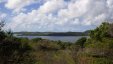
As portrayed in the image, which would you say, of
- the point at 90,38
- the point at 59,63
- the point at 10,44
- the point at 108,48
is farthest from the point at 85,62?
the point at 90,38

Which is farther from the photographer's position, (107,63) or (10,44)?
(107,63)

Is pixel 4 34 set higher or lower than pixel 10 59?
higher

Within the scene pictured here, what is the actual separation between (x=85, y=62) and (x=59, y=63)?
2.12m

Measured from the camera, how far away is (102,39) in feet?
112

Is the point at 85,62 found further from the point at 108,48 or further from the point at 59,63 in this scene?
the point at 108,48

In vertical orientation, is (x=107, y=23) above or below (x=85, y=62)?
above

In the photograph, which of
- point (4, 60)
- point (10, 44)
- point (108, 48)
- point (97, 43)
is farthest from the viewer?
point (97, 43)

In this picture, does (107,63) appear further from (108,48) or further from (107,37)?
(107,37)

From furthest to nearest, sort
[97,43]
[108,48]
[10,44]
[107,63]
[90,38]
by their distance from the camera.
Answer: [90,38] < [97,43] < [108,48] < [107,63] < [10,44]

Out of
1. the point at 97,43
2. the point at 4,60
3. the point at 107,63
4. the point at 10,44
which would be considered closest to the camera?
the point at 4,60

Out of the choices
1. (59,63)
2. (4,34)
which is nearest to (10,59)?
(4,34)

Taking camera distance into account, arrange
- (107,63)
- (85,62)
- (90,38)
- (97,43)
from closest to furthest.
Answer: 1. (85,62)
2. (107,63)
3. (97,43)
4. (90,38)

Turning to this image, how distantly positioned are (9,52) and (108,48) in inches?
575

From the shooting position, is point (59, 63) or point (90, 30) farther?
point (90, 30)
